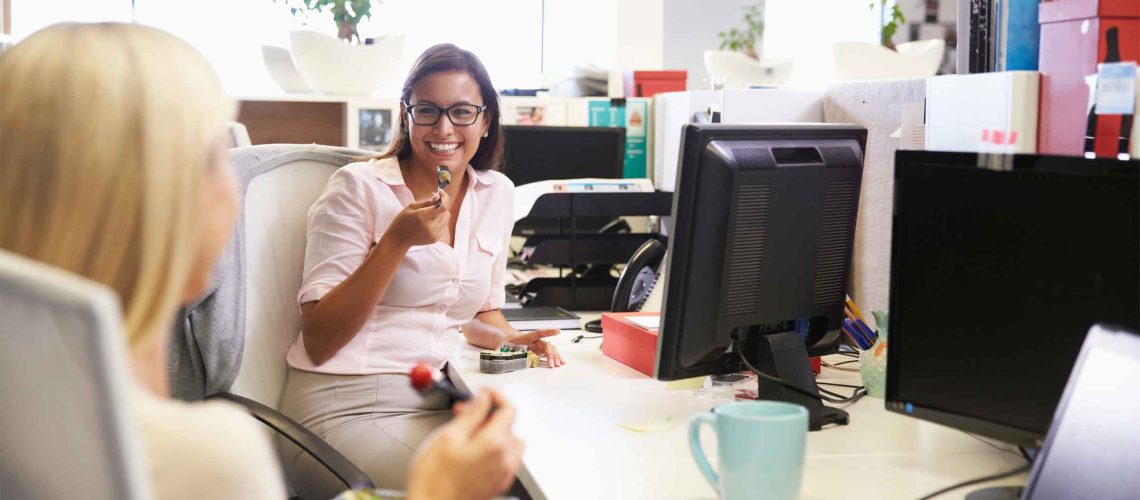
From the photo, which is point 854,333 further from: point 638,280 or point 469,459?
point 469,459

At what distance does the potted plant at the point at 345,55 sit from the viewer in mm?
3115

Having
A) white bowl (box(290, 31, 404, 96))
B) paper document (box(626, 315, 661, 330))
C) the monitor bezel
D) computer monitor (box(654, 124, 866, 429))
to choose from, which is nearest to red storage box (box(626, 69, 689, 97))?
the monitor bezel

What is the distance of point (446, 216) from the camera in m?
1.74

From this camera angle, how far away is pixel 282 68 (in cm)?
330

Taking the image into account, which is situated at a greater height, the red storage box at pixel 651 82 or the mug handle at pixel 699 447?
the red storage box at pixel 651 82

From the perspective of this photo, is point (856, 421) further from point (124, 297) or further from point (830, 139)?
point (124, 297)

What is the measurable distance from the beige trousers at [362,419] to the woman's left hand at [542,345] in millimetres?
157

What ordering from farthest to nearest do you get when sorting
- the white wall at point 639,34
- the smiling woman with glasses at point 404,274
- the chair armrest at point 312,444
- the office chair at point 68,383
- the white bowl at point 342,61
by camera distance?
the white wall at point 639,34 < the white bowl at point 342,61 < the smiling woman with glasses at point 404,274 < the chair armrest at point 312,444 < the office chair at point 68,383

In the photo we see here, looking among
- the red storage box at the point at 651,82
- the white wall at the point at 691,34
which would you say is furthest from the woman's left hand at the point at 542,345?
the white wall at the point at 691,34

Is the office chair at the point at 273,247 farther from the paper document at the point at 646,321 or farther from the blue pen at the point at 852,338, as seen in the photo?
the blue pen at the point at 852,338

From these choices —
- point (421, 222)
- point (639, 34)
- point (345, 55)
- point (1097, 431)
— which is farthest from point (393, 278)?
point (639, 34)

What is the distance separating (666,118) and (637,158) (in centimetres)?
27

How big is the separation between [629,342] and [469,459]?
89 centimetres

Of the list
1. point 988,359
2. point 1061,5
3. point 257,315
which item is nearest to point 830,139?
point 1061,5
